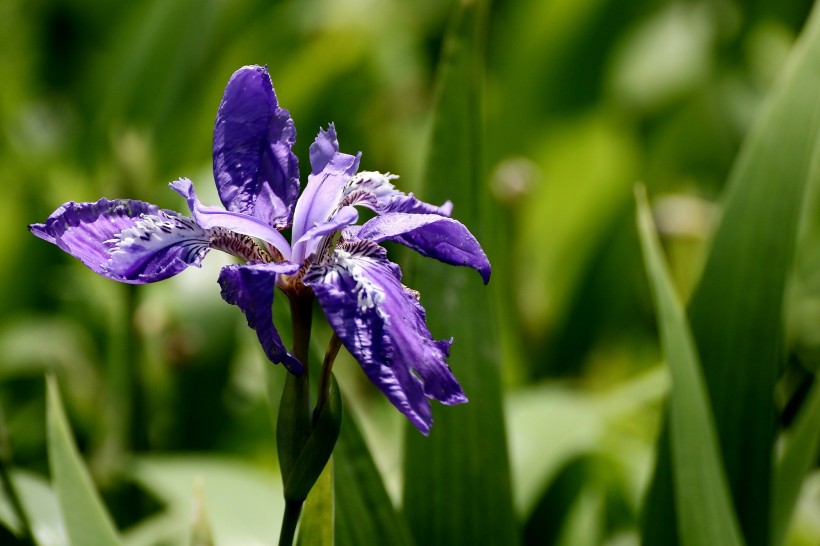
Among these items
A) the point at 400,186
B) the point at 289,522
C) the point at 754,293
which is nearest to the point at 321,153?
the point at 289,522

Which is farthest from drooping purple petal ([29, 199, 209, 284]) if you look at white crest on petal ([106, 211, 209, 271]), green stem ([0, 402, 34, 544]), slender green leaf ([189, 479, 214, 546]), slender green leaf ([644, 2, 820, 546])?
slender green leaf ([644, 2, 820, 546])

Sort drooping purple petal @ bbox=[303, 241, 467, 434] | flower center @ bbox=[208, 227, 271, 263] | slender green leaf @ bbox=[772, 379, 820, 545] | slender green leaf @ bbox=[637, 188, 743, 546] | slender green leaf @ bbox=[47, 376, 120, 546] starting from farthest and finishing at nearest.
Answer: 1. slender green leaf @ bbox=[772, 379, 820, 545]
2. slender green leaf @ bbox=[637, 188, 743, 546]
3. slender green leaf @ bbox=[47, 376, 120, 546]
4. flower center @ bbox=[208, 227, 271, 263]
5. drooping purple petal @ bbox=[303, 241, 467, 434]

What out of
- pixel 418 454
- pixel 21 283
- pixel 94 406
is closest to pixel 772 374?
pixel 418 454

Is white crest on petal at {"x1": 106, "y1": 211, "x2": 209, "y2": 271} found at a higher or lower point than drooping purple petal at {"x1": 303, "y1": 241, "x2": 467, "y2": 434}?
higher

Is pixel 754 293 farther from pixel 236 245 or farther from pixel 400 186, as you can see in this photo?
pixel 400 186

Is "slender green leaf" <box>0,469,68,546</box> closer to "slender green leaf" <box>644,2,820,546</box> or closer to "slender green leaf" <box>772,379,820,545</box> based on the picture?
"slender green leaf" <box>644,2,820,546</box>

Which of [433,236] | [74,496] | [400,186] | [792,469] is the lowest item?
[792,469]

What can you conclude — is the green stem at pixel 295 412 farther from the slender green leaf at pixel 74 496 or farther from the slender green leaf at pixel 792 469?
the slender green leaf at pixel 792 469

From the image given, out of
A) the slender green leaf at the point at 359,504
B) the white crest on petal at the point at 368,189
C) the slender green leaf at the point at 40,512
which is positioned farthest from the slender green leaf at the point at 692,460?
the slender green leaf at the point at 40,512

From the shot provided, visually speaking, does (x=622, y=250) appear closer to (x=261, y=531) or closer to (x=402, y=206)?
(x=261, y=531)
